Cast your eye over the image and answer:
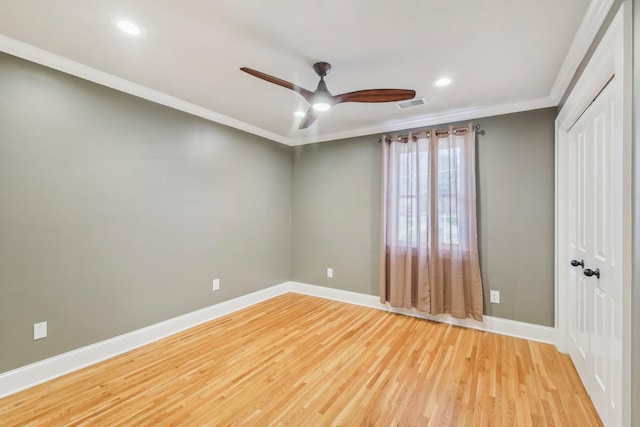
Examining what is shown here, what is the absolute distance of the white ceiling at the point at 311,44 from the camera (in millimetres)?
1666

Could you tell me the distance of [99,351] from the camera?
8.02 feet

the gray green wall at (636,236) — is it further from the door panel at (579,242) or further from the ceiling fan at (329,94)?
the ceiling fan at (329,94)

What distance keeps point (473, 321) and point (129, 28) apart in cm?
418

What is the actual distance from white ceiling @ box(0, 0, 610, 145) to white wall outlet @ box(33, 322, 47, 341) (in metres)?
2.04

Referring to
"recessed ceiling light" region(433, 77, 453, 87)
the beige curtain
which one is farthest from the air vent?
the beige curtain

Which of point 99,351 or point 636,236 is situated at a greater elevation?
point 636,236

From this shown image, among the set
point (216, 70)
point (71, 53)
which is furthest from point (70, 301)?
point (216, 70)

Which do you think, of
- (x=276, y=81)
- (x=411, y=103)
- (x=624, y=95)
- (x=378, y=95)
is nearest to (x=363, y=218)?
→ (x=411, y=103)

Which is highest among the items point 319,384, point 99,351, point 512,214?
point 512,214

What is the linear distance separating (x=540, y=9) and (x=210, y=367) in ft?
11.4

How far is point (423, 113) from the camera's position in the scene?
132 inches

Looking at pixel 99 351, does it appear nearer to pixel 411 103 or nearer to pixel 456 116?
pixel 411 103

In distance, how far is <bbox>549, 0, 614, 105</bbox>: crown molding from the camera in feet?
5.05

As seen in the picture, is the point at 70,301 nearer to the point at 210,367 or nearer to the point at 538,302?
the point at 210,367
